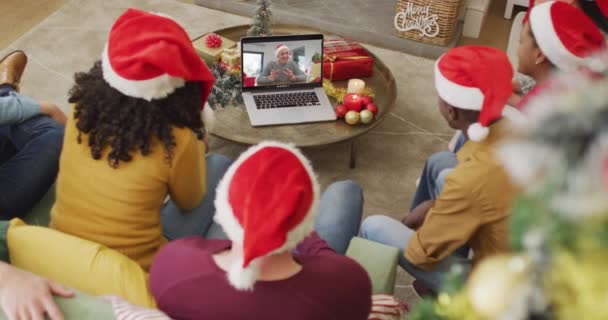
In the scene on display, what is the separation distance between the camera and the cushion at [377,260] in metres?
1.68

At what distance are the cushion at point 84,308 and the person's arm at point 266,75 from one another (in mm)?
1651

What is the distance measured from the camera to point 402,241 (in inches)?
74.4

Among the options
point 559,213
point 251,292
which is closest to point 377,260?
point 251,292

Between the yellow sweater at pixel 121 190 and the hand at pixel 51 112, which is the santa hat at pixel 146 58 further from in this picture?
the hand at pixel 51 112

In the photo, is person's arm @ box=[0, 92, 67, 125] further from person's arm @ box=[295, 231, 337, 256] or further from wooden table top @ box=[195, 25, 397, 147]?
person's arm @ box=[295, 231, 337, 256]

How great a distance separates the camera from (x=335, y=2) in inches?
162

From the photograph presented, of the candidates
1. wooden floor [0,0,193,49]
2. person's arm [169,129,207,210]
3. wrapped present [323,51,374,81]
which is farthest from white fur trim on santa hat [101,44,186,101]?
wooden floor [0,0,193,49]

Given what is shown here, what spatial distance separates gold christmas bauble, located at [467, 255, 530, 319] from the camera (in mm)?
411

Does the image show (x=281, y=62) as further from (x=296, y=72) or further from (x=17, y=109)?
(x=17, y=109)

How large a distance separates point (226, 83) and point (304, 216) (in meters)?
1.58

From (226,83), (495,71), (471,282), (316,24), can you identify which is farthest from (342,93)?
(471,282)

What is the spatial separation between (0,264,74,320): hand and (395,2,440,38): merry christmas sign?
293 cm

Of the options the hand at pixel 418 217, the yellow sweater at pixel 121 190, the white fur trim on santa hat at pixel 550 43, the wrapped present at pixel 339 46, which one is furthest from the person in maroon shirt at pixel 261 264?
the wrapped present at pixel 339 46

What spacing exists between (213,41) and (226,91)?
0.37 meters
